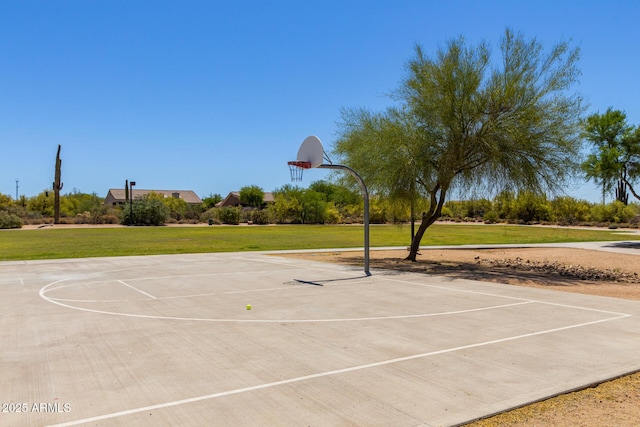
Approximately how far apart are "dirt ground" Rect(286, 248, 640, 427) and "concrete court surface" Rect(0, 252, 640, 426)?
0.94ft

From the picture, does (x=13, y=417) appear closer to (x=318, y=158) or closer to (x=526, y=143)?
(x=318, y=158)

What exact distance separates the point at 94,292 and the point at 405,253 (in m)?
17.4

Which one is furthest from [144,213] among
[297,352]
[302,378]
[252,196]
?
[302,378]

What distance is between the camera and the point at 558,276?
18.2 metres

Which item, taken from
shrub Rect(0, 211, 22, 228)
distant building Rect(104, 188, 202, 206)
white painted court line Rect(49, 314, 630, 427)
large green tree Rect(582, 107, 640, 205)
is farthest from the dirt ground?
distant building Rect(104, 188, 202, 206)

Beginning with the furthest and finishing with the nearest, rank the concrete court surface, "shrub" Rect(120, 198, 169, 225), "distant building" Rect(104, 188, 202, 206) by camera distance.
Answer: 1. "distant building" Rect(104, 188, 202, 206)
2. "shrub" Rect(120, 198, 169, 225)
3. the concrete court surface

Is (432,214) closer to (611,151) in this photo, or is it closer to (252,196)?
(611,151)

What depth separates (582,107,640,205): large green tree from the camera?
35.3 metres

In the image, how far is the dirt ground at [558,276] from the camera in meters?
5.18

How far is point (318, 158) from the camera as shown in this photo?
17.4 metres

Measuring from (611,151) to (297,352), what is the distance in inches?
1352

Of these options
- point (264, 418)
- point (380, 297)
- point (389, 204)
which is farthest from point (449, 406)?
point (389, 204)

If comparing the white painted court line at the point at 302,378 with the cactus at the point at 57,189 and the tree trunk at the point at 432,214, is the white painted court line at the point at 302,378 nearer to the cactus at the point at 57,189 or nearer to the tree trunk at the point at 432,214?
the tree trunk at the point at 432,214

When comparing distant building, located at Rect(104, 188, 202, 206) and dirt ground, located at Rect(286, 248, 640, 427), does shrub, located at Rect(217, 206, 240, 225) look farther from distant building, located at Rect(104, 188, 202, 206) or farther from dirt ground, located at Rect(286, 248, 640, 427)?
distant building, located at Rect(104, 188, 202, 206)
